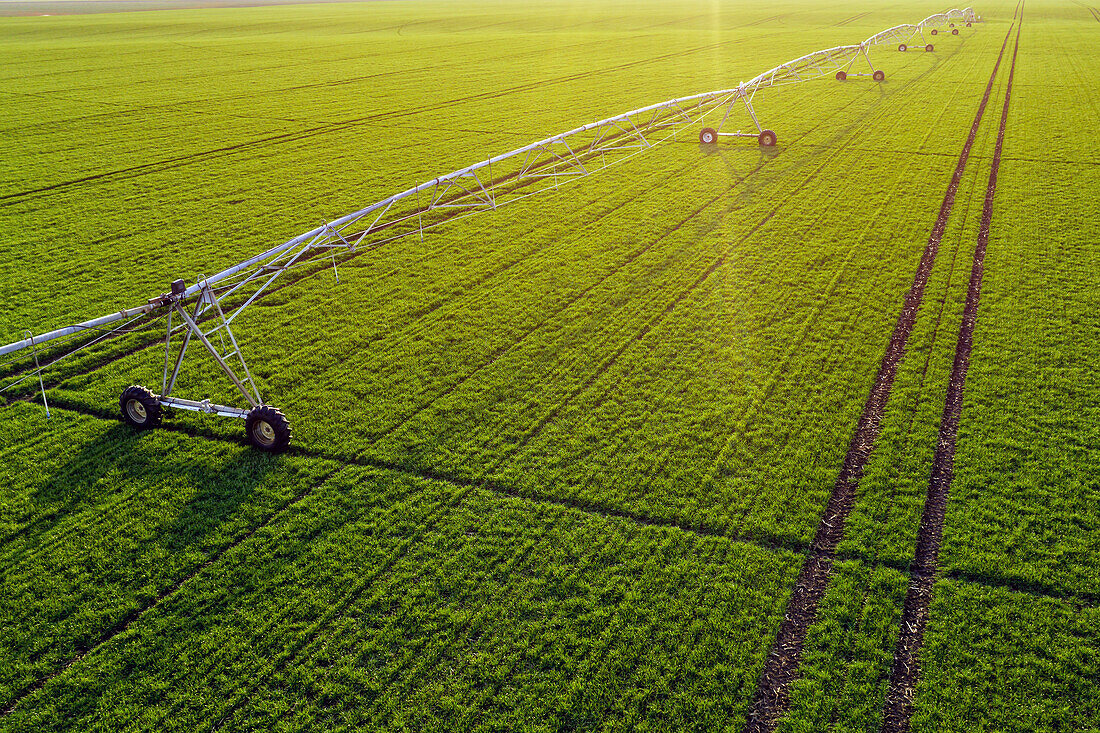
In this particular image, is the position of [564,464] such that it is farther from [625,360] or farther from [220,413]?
[220,413]

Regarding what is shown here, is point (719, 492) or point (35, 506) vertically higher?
point (35, 506)

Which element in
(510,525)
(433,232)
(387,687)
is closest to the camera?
(387,687)

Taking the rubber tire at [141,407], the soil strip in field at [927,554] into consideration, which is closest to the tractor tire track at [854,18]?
the soil strip in field at [927,554]

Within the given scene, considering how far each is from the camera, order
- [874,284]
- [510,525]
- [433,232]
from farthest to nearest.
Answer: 1. [433,232]
2. [874,284]
3. [510,525]

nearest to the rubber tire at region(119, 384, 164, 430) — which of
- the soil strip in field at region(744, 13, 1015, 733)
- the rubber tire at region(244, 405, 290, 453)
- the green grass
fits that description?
the green grass

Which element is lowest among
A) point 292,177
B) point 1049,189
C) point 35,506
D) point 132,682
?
point 132,682

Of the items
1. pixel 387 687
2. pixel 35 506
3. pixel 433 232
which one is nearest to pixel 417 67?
pixel 433 232

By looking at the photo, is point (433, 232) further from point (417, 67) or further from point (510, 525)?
point (417, 67)

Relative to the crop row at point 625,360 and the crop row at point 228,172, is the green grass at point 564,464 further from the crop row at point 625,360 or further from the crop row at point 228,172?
the crop row at point 228,172
